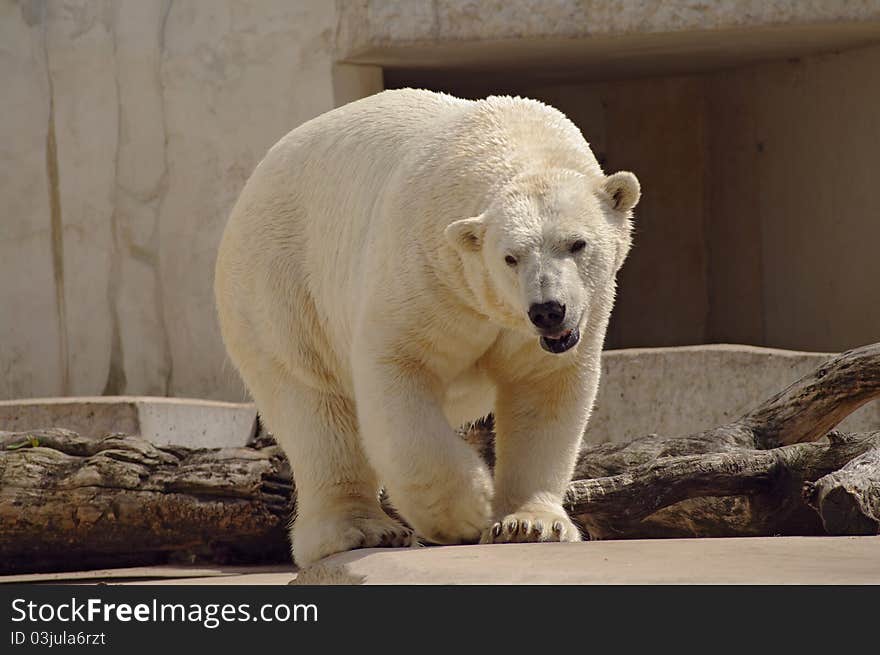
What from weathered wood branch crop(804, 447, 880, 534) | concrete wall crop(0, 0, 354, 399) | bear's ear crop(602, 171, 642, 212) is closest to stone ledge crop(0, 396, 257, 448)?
concrete wall crop(0, 0, 354, 399)

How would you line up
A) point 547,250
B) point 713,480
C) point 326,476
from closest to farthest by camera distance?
point 547,250 < point 326,476 < point 713,480

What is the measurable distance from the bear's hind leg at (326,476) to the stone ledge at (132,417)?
12.1 ft

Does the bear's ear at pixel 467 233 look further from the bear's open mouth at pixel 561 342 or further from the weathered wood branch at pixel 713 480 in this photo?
the weathered wood branch at pixel 713 480

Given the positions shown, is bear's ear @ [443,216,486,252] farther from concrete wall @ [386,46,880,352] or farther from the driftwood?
concrete wall @ [386,46,880,352]

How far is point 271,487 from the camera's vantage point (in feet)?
20.2

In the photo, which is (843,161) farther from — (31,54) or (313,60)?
(31,54)

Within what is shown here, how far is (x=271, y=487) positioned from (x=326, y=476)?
140cm

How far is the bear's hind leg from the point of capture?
15.2 feet

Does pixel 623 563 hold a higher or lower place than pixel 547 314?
lower

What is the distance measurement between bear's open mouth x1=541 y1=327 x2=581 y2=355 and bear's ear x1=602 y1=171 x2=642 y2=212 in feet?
1.48

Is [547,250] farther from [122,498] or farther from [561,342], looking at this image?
[122,498]

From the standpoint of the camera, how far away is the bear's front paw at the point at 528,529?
4.29 m

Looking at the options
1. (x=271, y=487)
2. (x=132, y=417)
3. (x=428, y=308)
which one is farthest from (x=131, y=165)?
(x=428, y=308)

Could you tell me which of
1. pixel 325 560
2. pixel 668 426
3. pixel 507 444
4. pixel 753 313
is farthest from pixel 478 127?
pixel 753 313
